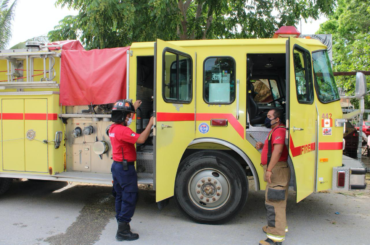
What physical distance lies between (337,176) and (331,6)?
591 centimetres

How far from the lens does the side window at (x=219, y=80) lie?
488cm

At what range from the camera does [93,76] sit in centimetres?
541

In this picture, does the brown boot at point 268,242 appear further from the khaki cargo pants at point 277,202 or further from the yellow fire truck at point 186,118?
the yellow fire truck at point 186,118

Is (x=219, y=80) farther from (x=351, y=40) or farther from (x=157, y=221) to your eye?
(x=351, y=40)

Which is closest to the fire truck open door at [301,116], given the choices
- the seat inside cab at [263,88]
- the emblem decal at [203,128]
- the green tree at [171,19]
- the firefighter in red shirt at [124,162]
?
the seat inside cab at [263,88]

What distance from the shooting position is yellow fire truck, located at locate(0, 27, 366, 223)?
14.7 ft

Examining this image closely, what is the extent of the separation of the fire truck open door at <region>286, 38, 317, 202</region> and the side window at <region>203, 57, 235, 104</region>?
929 mm

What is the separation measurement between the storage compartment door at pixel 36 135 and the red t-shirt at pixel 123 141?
1837 millimetres

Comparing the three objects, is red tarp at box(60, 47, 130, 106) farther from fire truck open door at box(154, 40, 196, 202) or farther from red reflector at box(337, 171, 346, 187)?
red reflector at box(337, 171, 346, 187)

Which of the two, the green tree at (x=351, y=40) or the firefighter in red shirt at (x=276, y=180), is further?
the green tree at (x=351, y=40)

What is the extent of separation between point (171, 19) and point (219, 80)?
3780 mm

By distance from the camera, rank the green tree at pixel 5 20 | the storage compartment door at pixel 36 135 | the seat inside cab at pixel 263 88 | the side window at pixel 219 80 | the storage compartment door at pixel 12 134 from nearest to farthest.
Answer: the side window at pixel 219 80
the seat inside cab at pixel 263 88
the storage compartment door at pixel 36 135
the storage compartment door at pixel 12 134
the green tree at pixel 5 20

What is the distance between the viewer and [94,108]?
5.61m

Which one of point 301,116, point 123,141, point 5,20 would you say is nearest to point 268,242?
point 301,116
